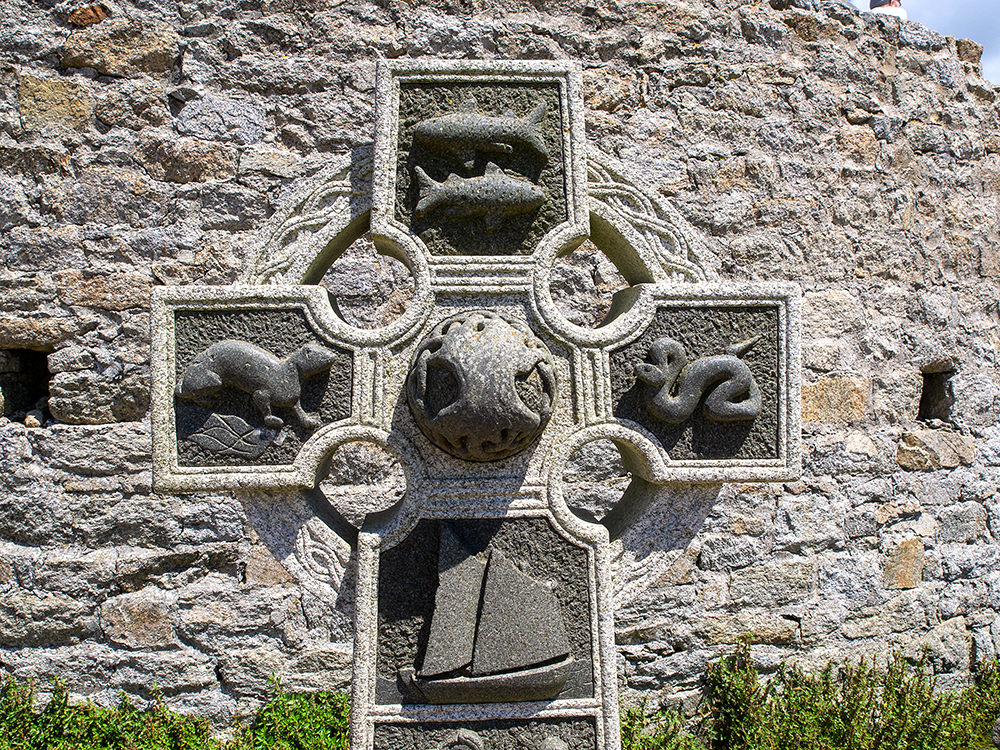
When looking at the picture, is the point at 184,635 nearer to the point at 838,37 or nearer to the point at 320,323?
the point at 320,323

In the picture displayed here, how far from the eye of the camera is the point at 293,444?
5.32 ft

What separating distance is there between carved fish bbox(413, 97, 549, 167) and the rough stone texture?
183 cm

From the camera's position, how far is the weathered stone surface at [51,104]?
10.4 feet

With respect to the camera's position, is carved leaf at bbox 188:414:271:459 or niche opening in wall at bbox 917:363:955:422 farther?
niche opening in wall at bbox 917:363:955:422

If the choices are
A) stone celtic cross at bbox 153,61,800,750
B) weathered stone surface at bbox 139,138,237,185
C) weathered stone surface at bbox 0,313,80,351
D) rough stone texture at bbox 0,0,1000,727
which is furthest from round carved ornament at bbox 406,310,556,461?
weathered stone surface at bbox 0,313,80,351

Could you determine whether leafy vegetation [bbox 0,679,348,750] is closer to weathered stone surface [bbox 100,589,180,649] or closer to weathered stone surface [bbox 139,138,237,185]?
weathered stone surface [bbox 100,589,180,649]

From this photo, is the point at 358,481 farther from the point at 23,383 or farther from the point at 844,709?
the point at 844,709

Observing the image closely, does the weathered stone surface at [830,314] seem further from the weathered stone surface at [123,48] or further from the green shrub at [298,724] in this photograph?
the weathered stone surface at [123,48]

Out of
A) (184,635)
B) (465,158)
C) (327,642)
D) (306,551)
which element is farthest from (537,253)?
(184,635)

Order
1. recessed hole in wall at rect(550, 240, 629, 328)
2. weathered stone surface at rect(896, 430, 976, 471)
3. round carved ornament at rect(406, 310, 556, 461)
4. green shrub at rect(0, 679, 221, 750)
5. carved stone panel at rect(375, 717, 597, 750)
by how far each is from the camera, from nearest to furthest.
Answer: round carved ornament at rect(406, 310, 556, 461) < carved stone panel at rect(375, 717, 597, 750) < green shrub at rect(0, 679, 221, 750) < recessed hole in wall at rect(550, 240, 629, 328) < weathered stone surface at rect(896, 430, 976, 471)

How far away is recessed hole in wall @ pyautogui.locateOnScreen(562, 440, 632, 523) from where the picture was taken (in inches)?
137

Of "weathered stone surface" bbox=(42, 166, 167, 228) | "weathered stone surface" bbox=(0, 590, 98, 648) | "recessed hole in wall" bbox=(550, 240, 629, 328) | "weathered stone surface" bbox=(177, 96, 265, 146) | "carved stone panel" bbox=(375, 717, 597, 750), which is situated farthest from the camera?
"recessed hole in wall" bbox=(550, 240, 629, 328)

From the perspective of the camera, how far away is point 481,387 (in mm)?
1429

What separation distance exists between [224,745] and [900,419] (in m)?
3.76
